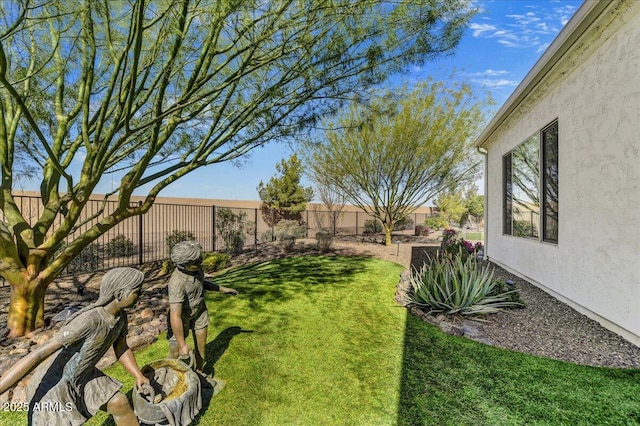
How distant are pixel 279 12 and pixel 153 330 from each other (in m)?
3.97

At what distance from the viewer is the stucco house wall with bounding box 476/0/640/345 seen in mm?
3441

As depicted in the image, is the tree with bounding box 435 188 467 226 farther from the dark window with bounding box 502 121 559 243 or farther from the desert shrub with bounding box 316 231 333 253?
the dark window with bounding box 502 121 559 243

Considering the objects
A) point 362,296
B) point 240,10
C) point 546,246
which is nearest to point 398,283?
point 362,296

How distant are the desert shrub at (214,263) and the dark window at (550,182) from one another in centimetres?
749

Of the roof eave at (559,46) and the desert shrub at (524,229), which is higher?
the roof eave at (559,46)

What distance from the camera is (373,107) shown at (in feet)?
19.0

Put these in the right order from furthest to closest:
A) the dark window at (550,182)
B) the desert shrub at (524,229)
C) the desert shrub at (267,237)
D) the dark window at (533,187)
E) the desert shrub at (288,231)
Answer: the desert shrub at (267,237) → the desert shrub at (288,231) → the desert shrub at (524,229) → the dark window at (533,187) → the dark window at (550,182)

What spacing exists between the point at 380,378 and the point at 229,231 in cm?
986

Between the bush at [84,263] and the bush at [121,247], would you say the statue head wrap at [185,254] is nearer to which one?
the bush at [84,263]

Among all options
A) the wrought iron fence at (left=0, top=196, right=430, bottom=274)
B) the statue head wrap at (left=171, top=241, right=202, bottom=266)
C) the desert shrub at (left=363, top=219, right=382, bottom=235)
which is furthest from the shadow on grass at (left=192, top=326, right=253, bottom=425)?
the desert shrub at (left=363, top=219, right=382, bottom=235)

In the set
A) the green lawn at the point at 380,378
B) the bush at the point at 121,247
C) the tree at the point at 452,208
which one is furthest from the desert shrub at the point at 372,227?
the green lawn at the point at 380,378

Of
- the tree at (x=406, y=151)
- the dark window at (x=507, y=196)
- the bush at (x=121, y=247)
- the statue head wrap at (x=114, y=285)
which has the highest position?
the tree at (x=406, y=151)

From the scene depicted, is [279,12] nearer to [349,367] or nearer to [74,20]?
[74,20]

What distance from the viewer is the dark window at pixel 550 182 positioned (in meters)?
5.24
